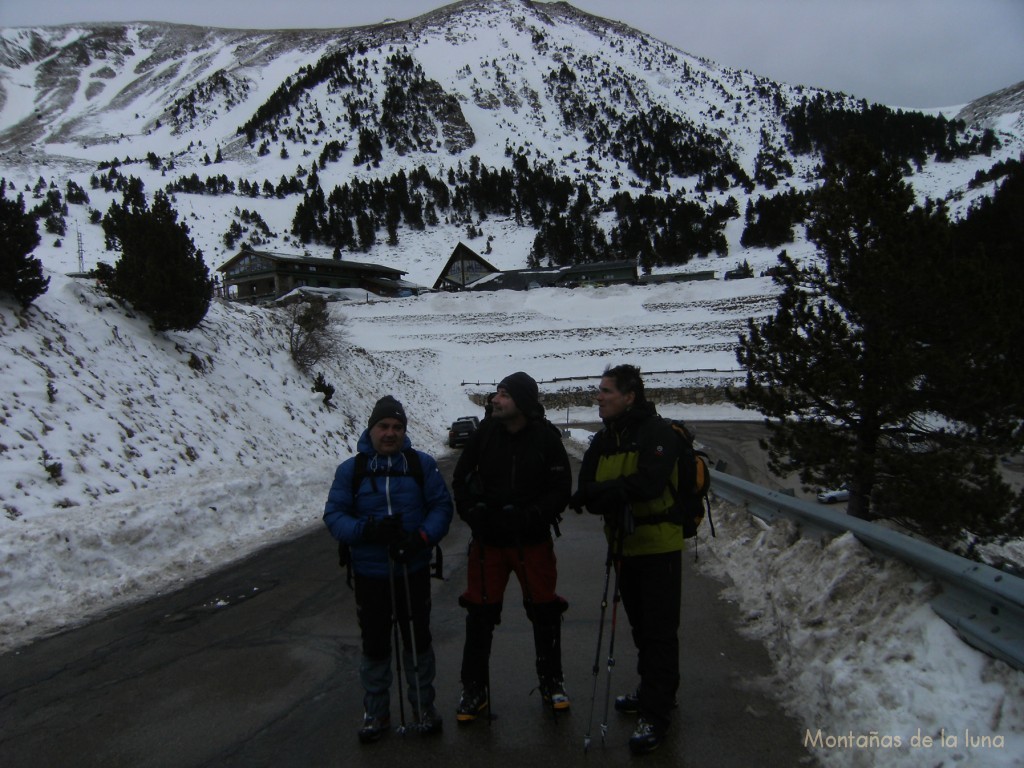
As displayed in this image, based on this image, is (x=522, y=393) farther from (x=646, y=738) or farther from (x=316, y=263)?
(x=316, y=263)

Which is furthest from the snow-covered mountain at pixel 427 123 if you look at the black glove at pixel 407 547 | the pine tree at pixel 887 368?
the black glove at pixel 407 547

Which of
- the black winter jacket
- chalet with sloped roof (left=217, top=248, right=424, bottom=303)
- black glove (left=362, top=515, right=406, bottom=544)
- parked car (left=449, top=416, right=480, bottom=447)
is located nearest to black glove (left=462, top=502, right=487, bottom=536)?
the black winter jacket

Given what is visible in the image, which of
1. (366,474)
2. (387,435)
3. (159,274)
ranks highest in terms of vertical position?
(159,274)

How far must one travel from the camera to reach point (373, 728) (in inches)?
142

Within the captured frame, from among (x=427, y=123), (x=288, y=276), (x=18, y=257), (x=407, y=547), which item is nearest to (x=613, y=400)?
(x=407, y=547)

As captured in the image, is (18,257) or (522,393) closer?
(522,393)

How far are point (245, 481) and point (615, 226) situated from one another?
310ft

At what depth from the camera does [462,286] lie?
265 ft

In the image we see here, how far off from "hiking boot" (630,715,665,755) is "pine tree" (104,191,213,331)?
15.1 m

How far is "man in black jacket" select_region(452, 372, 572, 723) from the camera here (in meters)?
3.76

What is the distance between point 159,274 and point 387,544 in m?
14.2

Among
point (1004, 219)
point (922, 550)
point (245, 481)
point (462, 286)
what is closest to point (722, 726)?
point (922, 550)

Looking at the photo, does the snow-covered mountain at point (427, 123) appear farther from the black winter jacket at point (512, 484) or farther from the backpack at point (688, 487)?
the backpack at point (688, 487)

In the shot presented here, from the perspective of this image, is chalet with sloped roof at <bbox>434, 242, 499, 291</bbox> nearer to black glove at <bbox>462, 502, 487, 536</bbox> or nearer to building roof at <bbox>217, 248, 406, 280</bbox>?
building roof at <bbox>217, 248, 406, 280</bbox>
